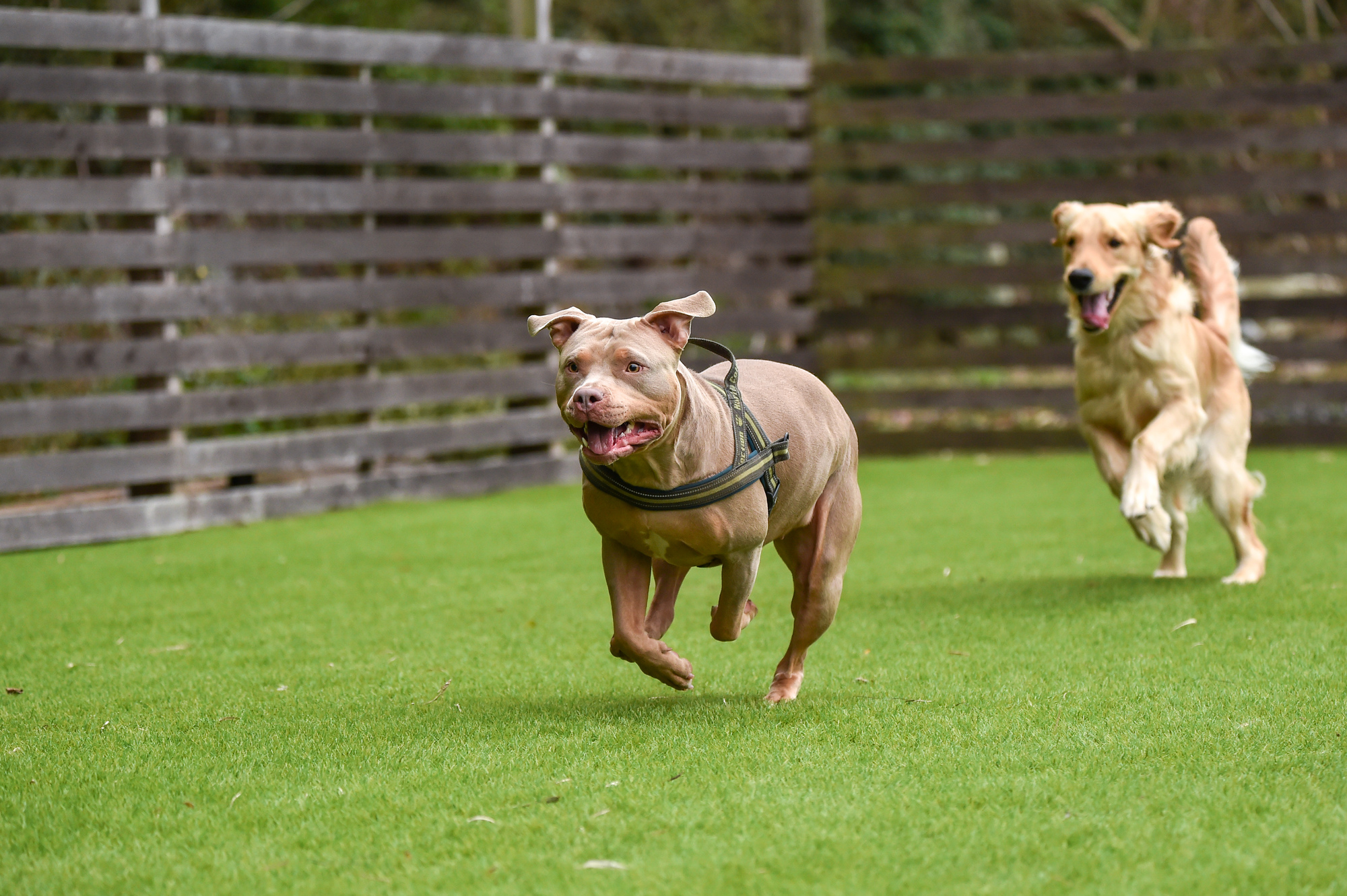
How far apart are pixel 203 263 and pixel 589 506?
484 cm

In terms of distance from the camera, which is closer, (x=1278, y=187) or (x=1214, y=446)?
(x=1214, y=446)

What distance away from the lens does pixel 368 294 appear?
8.51 m

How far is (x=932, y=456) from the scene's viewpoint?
10.6m

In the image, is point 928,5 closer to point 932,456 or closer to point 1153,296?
point 932,456

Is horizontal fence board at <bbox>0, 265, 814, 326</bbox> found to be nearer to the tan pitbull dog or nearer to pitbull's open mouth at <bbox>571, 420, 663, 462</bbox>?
the tan pitbull dog

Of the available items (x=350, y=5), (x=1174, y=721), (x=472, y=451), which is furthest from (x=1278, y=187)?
(x=1174, y=721)

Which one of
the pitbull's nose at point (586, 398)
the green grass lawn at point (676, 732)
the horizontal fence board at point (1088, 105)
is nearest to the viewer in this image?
the green grass lawn at point (676, 732)

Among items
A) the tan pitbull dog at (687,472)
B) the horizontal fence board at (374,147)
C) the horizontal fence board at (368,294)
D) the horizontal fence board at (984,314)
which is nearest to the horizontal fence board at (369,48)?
the horizontal fence board at (374,147)

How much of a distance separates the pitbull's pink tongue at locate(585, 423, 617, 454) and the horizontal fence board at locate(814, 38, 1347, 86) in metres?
7.86

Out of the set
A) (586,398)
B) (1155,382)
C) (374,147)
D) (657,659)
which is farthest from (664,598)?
(374,147)

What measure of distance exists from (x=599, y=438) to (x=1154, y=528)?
2.93 m

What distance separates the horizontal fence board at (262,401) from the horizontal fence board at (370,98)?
154 cm

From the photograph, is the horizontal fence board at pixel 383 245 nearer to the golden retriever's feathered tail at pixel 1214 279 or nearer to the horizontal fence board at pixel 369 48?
the horizontal fence board at pixel 369 48

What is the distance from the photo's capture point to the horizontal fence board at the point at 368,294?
7254 mm
